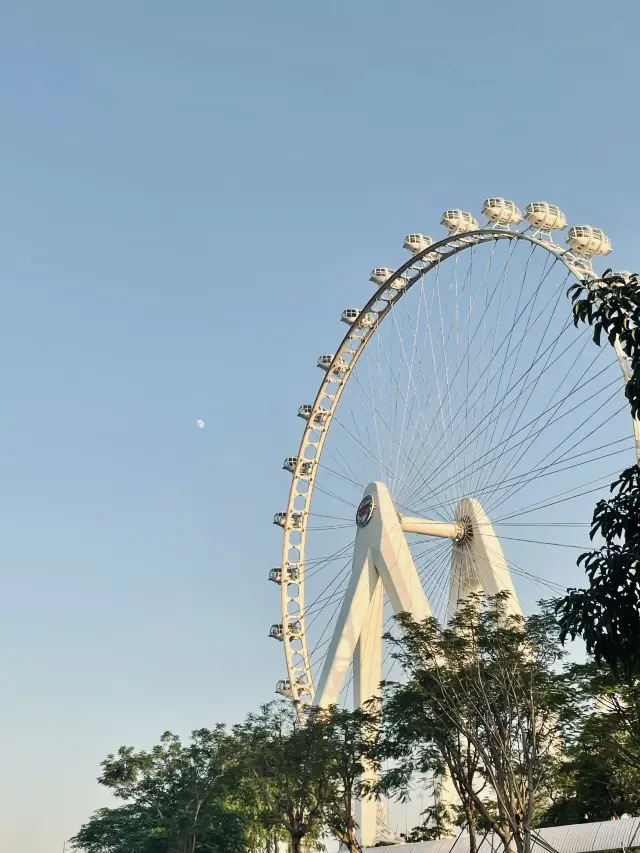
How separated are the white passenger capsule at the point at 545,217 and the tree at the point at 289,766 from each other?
18993mm

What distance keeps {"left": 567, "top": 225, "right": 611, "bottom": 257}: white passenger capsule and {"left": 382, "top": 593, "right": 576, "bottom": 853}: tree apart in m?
11.6

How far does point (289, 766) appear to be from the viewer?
36.6m

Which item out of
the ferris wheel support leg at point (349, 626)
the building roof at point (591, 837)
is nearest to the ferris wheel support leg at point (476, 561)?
the ferris wheel support leg at point (349, 626)

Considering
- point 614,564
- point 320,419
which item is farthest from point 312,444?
point 614,564

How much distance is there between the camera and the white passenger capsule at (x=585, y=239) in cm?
3334

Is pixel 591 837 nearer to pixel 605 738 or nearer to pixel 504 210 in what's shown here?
pixel 605 738

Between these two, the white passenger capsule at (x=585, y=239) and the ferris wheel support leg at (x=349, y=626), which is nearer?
the white passenger capsule at (x=585, y=239)

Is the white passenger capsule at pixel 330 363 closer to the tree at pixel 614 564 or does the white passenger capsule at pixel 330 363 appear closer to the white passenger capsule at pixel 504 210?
the white passenger capsule at pixel 504 210

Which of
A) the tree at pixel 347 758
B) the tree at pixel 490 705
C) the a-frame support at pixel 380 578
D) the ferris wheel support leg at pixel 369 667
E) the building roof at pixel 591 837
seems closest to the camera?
the tree at pixel 490 705

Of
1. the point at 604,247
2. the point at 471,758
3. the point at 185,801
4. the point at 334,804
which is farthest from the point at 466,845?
the point at 604,247

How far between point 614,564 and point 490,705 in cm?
1585

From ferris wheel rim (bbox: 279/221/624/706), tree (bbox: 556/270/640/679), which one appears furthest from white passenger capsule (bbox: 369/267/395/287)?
tree (bbox: 556/270/640/679)

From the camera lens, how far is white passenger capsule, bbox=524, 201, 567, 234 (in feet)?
115

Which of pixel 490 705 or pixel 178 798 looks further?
pixel 178 798
